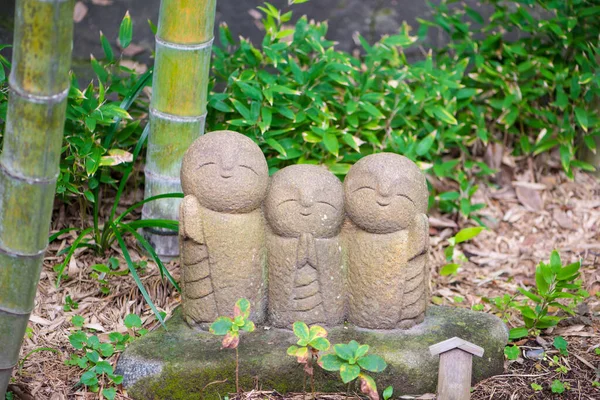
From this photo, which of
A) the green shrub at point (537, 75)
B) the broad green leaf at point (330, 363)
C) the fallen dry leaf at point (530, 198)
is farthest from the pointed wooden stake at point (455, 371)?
the fallen dry leaf at point (530, 198)

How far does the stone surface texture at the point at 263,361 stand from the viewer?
9.78ft

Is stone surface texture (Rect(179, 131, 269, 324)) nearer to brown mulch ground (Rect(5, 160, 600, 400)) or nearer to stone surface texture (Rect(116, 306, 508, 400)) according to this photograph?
stone surface texture (Rect(116, 306, 508, 400))

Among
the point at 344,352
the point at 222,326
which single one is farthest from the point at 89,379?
the point at 344,352

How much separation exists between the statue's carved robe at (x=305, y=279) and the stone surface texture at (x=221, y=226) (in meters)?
0.06

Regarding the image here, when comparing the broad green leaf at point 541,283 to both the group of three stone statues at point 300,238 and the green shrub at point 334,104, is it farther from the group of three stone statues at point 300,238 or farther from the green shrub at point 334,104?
the green shrub at point 334,104

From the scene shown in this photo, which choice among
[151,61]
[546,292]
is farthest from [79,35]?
[546,292]

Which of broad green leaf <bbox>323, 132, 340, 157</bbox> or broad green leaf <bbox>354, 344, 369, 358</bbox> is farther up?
broad green leaf <bbox>323, 132, 340, 157</bbox>

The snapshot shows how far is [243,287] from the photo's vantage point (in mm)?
3160

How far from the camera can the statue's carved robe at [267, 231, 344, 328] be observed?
3.13m

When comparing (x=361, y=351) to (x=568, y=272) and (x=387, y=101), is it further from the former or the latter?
(x=387, y=101)

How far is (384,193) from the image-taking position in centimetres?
305

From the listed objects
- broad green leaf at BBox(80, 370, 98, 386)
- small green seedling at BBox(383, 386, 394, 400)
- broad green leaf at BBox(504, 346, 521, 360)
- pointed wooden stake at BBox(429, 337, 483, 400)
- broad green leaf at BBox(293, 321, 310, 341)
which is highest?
broad green leaf at BBox(293, 321, 310, 341)

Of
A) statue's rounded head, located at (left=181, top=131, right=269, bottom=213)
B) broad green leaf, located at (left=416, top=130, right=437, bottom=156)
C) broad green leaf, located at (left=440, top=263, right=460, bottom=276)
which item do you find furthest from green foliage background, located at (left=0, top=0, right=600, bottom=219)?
statue's rounded head, located at (left=181, top=131, right=269, bottom=213)

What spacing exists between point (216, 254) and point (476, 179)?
2.17m
